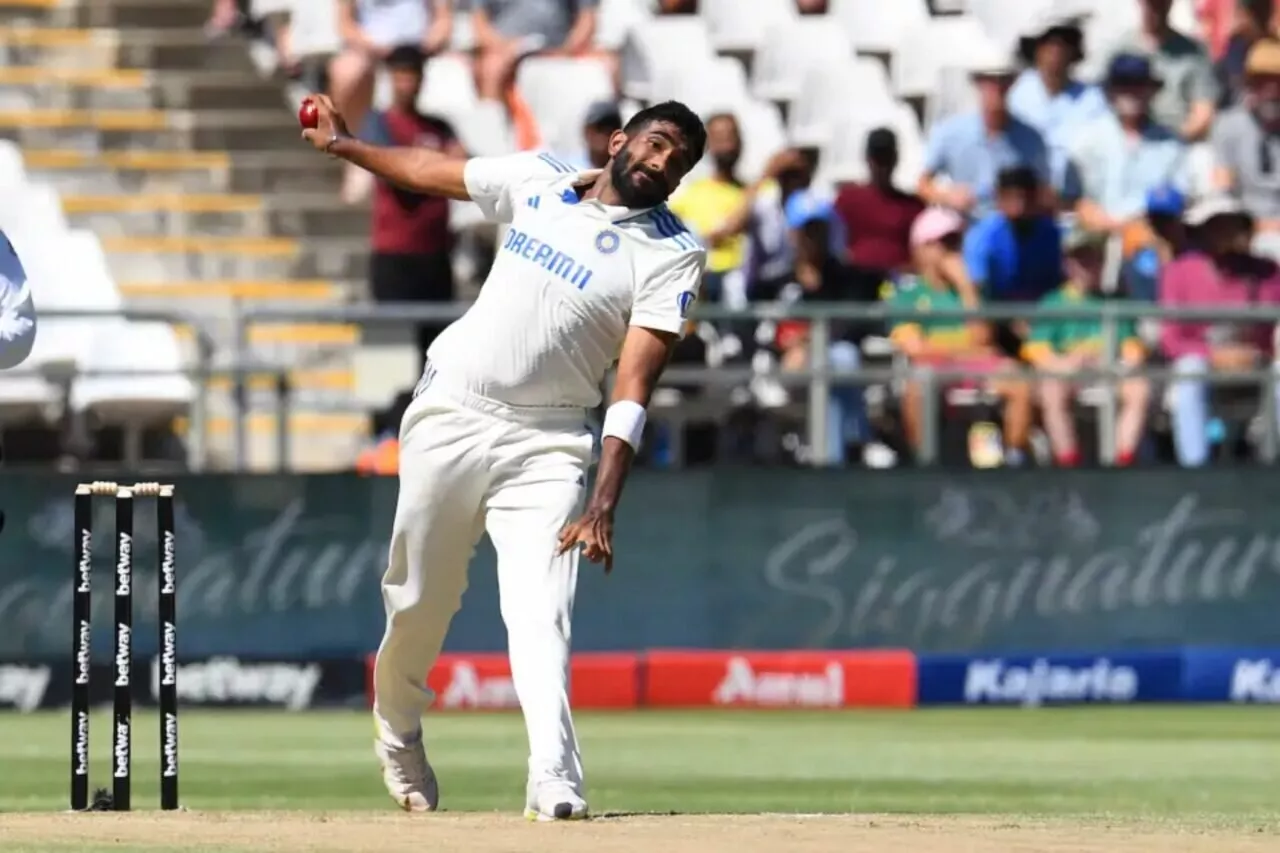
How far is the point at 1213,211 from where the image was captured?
607 inches

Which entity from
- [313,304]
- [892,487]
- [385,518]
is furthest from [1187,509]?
[313,304]

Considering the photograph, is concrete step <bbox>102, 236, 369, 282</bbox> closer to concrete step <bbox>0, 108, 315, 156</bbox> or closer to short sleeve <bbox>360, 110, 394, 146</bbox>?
concrete step <bbox>0, 108, 315, 156</bbox>

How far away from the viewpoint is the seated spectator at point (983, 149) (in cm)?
1582

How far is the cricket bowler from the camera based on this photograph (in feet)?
24.7

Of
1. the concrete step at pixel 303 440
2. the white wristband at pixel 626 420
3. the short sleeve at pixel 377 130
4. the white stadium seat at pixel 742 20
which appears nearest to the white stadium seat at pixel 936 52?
the white stadium seat at pixel 742 20

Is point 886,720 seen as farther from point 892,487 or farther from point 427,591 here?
point 427,591

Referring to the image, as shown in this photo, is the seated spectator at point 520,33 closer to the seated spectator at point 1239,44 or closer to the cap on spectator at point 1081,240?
the cap on spectator at point 1081,240

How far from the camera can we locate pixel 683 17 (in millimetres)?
17891

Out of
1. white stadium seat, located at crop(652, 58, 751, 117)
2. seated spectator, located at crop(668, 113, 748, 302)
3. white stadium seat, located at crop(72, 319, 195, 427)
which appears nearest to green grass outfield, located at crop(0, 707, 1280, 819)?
white stadium seat, located at crop(72, 319, 195, 427)

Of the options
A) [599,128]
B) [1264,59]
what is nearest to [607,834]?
[599,128]

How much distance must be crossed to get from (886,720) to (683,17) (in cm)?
578

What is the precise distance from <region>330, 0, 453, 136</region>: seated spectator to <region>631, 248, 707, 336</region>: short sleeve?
9294mm

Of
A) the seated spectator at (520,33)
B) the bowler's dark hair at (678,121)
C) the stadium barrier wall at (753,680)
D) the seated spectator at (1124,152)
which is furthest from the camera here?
the seated spectator at (520,33)

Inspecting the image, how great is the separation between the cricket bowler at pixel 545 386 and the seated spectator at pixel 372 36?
29.7 feet
